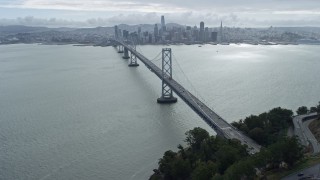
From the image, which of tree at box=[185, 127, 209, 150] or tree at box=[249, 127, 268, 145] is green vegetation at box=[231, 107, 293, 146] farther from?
tree at box=[185, 127, 209, 150]

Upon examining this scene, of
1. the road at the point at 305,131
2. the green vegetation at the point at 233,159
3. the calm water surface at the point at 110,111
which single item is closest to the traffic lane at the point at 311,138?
the road at the point at 305,131

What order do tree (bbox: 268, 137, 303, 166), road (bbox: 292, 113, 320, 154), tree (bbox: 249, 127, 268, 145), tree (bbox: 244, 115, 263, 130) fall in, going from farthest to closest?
tree (bbox: 244, 115, 263, 130), tree (bbox: 249, 127, 268, 145), road (bbox: 292, 113, 320, 154), tree (bbox: 268, 137, 303, 166)

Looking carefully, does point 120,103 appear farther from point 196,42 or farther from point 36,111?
point 196,42

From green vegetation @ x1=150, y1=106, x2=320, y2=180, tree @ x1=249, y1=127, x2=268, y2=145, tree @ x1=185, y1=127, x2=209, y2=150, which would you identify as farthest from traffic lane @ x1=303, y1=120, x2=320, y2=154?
tree @ x1=185, y1=127, x2=209, y2=150

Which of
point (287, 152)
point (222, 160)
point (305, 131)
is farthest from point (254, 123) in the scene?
point (222, 160)

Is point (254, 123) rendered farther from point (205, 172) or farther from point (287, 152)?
point (205, 172)

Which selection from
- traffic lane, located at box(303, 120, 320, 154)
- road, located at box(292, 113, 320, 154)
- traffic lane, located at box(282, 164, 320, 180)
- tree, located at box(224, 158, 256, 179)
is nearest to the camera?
tree, located at box(224, 158, 256, 179)

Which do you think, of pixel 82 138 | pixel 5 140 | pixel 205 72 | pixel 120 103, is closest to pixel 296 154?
pixel 82 138
